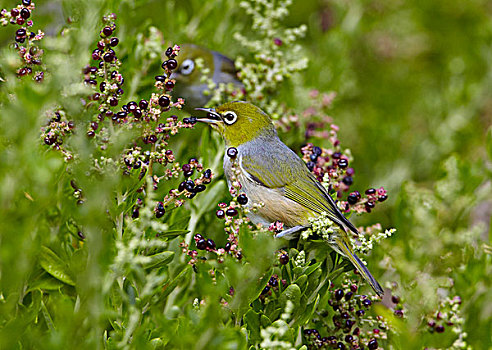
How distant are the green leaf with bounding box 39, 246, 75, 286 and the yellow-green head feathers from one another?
0.67m

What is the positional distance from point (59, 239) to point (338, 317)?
0.77 metres

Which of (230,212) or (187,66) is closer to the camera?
(230,212)

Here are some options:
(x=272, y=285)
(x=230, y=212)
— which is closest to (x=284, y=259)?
(x=272, y=285)

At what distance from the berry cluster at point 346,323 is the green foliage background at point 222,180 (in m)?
0.08

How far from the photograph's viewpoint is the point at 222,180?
1781 millimetres

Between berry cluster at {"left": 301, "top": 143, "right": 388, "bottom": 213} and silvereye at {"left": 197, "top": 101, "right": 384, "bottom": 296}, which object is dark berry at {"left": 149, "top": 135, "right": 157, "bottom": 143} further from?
berry cluster at {"left": 301, "top": 143, "right": 388, "bottom": 213}

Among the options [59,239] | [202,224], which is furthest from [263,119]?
[59,239]

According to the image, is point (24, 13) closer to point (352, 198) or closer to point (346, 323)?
point (352, 198)

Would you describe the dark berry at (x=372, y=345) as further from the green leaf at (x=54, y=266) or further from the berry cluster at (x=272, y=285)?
the green leaf at (x=54, y=266)

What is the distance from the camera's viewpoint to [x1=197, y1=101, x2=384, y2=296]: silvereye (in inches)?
62.2

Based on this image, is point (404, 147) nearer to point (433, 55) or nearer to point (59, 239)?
point (433, 55)

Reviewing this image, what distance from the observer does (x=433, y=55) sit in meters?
4.47

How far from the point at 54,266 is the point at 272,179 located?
689 millimetres

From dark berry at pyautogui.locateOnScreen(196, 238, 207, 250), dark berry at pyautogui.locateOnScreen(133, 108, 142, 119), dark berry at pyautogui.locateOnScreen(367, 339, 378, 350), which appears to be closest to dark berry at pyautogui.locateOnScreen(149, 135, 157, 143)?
dark berry at pyautogui.locateOnScreen(133, 108, 142, 119)
